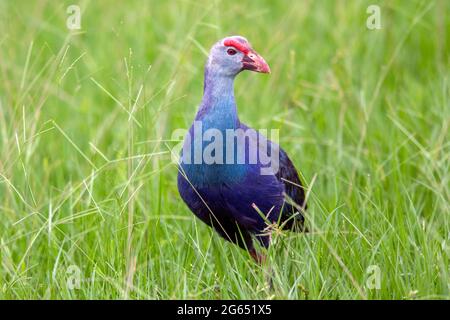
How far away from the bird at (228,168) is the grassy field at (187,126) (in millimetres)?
123

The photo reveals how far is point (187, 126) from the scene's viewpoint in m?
4.92

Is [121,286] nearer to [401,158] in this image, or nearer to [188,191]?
[188,191]

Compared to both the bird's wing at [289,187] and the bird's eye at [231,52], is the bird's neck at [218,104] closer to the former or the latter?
the bird's eye at [231,52]

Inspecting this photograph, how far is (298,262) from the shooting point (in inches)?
144

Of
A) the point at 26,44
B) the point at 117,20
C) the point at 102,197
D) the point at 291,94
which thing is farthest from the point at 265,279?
the point at 117,20

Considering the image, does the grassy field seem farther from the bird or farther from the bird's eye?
the bird's eye

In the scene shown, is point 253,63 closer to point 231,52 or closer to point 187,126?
point 231,52

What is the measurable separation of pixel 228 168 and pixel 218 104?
11.4 inches

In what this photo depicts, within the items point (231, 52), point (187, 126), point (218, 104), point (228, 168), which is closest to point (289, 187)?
point (228, 168)

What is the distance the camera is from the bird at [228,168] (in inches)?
150

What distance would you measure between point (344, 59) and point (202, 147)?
230 cm

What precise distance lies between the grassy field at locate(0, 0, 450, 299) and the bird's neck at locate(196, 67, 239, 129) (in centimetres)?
18

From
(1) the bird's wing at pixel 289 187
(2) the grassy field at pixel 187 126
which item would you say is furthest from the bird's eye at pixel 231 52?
(1) the bird's wing at pixel 289 187
